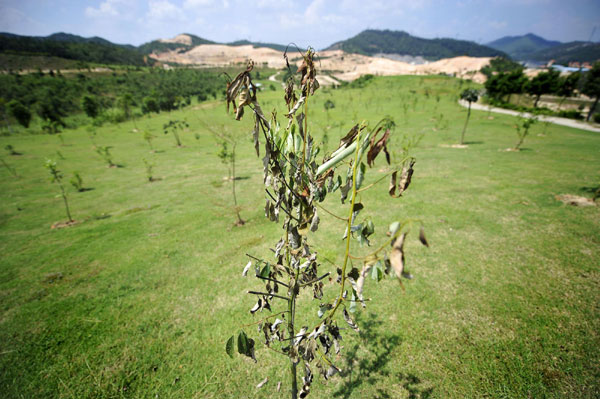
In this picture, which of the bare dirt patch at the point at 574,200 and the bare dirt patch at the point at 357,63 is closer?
the bare dirt patch at the point at 574,200

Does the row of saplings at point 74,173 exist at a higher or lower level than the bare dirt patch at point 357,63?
lower

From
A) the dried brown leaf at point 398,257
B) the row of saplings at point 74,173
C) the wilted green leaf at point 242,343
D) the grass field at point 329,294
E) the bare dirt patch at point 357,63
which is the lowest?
the row of saplings at point 74,173

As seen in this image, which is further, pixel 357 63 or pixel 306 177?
pixel 357 63

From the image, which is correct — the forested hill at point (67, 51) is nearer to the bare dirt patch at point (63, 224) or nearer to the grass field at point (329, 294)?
the grass field at point (329, 294)

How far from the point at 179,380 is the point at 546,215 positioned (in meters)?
10.2

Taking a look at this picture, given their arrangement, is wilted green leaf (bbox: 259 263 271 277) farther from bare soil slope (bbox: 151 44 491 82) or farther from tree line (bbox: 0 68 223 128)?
tree line (bbox: 0 68 223 128)

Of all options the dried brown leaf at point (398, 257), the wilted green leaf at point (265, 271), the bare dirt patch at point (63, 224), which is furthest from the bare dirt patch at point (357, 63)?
the dried brown leaf at point (398, 257)

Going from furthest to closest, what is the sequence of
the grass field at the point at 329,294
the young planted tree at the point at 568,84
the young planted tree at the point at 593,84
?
the young planted tree at the point at 568,84, the young planted tree at the point at 593,84, the grass field at the point at 329,294

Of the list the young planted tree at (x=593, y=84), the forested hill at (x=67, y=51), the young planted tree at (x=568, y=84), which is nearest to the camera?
the young planted tree at (x=593, y=84)

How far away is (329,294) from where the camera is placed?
→ 505 centimetres

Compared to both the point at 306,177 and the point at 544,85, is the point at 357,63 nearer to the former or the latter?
the point at 544,85

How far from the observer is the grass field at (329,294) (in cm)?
337

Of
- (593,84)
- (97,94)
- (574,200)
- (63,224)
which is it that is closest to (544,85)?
(593,84)

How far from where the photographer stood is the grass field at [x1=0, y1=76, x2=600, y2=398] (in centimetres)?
337
